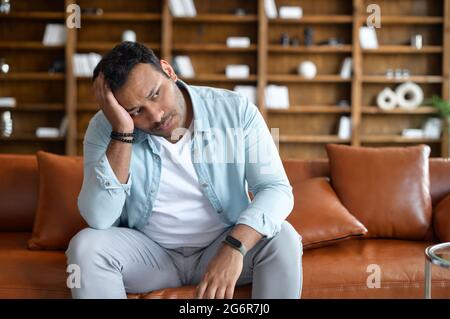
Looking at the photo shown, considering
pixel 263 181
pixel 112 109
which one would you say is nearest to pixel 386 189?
pixel 263 181

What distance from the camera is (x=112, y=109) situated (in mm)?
1551

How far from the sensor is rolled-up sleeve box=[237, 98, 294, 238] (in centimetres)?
146

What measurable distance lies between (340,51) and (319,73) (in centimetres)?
29

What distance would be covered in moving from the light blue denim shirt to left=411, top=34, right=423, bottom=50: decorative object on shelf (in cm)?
397

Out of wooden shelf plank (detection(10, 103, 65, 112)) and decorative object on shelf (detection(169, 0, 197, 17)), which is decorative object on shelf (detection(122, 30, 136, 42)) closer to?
decorative object on shelf (detection(169, 0, 197, 17))

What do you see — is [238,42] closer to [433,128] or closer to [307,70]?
[307,70]

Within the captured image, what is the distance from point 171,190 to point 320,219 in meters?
0.66

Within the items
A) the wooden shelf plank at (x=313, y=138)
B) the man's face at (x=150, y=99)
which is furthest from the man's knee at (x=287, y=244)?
the wooden shelf plank at (x=313, y=138)

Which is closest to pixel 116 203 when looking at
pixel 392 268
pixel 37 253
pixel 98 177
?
pixel 98 177

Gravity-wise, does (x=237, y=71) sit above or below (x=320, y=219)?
above

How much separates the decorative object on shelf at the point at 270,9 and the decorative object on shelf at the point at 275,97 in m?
0.63

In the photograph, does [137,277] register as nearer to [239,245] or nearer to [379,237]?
[239,245]

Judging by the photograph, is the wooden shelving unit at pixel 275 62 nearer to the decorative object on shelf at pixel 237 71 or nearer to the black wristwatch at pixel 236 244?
the decorative object on shelf at pixel 237 71

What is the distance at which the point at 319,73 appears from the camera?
17.7 feet
